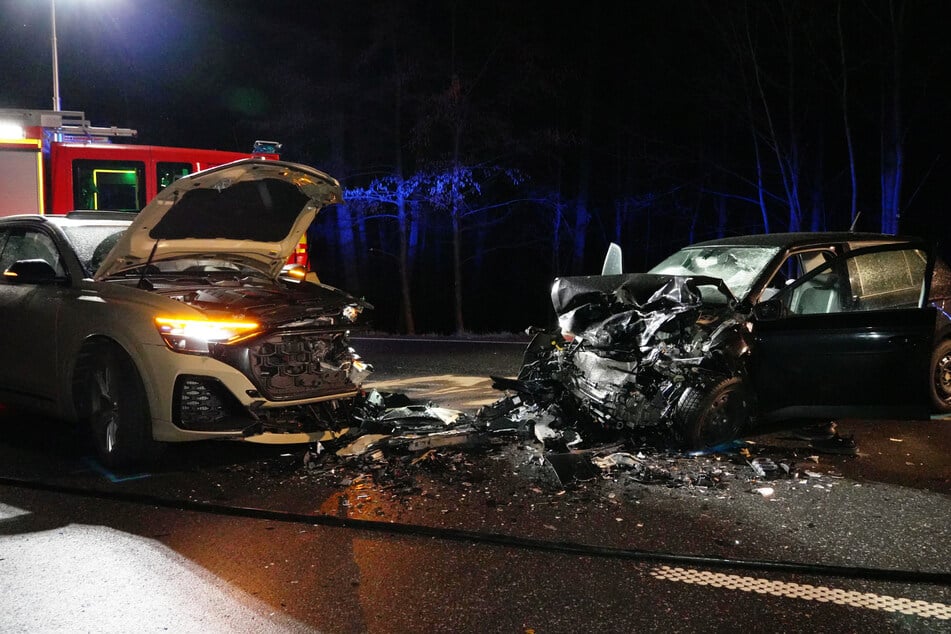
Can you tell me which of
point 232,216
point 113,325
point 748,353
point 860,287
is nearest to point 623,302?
point 748,353

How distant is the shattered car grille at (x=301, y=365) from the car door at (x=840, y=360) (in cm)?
317

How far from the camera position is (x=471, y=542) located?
4.25 meters

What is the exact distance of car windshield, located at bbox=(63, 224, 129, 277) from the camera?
19.2 feet

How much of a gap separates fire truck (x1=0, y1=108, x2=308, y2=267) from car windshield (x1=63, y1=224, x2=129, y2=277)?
5.11 m

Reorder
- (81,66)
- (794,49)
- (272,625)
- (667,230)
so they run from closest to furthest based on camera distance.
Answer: (272,625), (794,49), (81,66), (667,230)

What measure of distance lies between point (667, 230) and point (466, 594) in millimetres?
38009

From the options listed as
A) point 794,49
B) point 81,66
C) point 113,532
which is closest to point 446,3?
point 794,49

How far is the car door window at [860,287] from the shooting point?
21.5 feet

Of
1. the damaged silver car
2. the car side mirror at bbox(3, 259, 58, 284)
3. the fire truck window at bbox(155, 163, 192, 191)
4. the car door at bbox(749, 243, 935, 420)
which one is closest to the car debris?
the damaged silver car

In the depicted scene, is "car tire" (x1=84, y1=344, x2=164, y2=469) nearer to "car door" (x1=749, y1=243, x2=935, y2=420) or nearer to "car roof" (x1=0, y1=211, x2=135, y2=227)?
"car roof" (x1=0, y1=211, x2=135, y2=227)

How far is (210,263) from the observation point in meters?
6.32

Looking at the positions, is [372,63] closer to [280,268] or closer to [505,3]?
[505,3]

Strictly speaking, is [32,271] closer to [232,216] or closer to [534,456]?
[232,216]

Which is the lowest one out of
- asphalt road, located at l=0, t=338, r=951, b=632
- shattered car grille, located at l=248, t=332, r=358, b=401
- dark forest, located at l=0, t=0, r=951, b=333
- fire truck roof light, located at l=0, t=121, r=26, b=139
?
asphalt road, located at l=0, t=338, r=951, b=632
